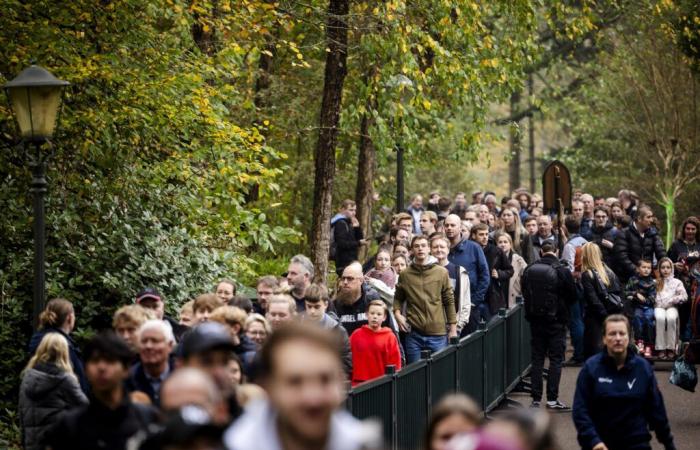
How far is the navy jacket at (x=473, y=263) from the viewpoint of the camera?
17.4m

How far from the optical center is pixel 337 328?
1058cm

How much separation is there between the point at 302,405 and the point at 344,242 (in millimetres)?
19469

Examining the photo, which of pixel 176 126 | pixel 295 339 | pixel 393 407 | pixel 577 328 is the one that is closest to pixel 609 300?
pixel 577 328

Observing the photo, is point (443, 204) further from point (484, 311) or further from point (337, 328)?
point (337, 328)

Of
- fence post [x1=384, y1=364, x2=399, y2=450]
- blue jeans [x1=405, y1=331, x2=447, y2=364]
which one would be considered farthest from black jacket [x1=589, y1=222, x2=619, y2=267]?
fence post [x1=384, y1=364, x2=399, y2=450]

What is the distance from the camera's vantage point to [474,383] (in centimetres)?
1490

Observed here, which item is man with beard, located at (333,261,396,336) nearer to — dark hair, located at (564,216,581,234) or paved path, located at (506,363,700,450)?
paved path, located at (506,363,700,450)

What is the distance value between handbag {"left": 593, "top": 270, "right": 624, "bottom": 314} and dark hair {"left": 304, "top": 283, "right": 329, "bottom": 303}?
7142 mm

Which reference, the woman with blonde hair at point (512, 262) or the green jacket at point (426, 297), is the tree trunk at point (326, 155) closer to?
the woman with blonde hair at point (512, 262)

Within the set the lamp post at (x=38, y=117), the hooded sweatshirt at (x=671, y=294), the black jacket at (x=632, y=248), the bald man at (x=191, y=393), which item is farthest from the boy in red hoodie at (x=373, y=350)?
the black jacket at (x=632, y=248)

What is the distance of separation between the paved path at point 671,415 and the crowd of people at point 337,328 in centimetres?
43

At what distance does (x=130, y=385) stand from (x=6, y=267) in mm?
7908

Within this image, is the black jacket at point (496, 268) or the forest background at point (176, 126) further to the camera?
the black jacket at point (496, 268)

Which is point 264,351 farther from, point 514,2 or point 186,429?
point 514,2
